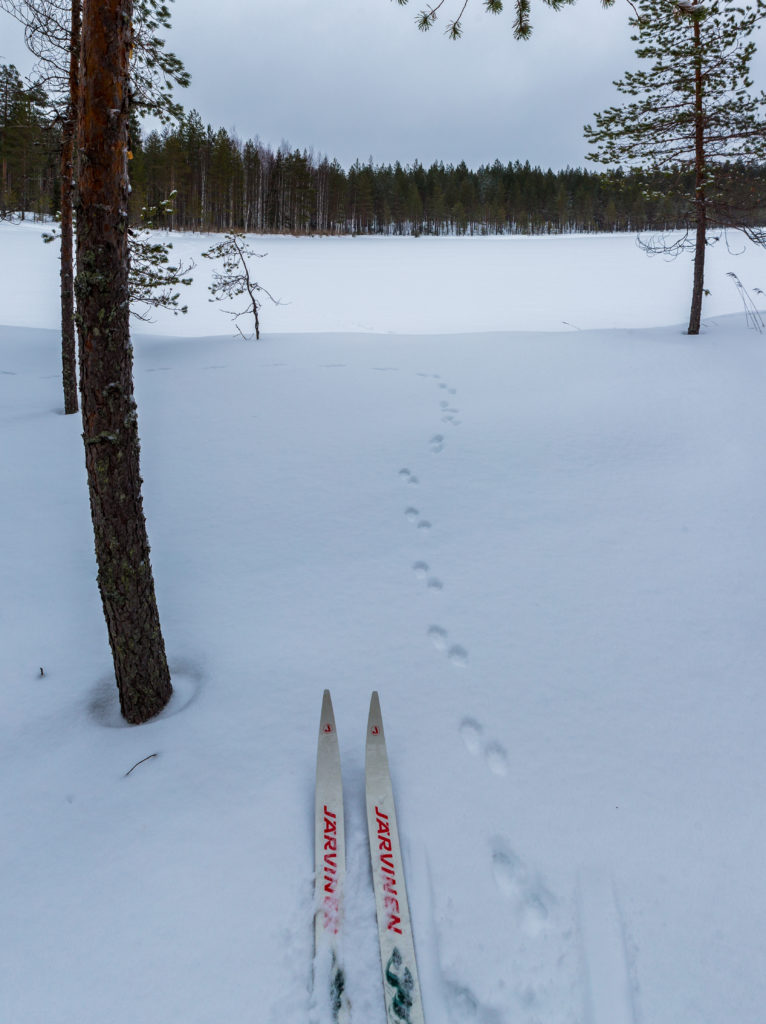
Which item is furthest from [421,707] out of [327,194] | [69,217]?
[327,194]

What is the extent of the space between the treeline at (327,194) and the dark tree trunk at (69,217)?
73.6ft

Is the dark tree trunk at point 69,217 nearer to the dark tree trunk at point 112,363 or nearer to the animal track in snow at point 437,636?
the dark tree trunk at point 112,363

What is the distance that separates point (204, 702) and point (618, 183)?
1311 cm

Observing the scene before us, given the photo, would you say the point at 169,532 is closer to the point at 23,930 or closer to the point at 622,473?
the point at 23,930

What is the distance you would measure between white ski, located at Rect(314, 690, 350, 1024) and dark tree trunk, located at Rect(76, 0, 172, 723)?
113 centimetres

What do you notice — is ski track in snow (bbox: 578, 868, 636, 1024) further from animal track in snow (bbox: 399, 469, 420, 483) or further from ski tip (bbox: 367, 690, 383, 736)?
animal track in snow (bbox: 399, 469, 420, 483)

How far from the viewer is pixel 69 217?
26.6 ft

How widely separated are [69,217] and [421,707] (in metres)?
8.87

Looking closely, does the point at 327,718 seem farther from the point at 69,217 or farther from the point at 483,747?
the point at 69,217

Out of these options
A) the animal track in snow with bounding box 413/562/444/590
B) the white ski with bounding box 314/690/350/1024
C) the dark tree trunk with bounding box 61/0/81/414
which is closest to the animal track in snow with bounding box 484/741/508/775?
the white ski with bounding box 314/690/350/1024

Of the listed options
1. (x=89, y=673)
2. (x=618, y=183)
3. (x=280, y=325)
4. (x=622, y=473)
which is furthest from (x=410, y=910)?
(x=280, y=325)

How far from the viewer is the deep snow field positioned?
2.14 metres

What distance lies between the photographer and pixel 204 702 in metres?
3.34

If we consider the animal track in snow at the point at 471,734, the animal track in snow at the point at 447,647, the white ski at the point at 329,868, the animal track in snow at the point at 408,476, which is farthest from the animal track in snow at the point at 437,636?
the animal track in snow at the point at 408,476
